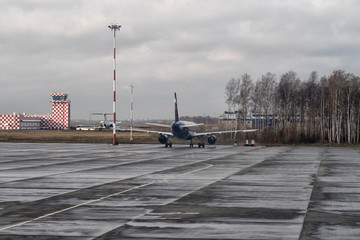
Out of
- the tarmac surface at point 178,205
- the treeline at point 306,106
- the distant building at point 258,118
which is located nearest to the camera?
the tarmac surface at point 178,205

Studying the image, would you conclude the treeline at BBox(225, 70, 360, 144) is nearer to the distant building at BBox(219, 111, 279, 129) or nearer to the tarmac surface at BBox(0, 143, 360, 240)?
the distant building at BBox(219, 111, 279, 129)

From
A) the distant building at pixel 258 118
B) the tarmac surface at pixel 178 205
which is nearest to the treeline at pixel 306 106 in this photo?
the distant building at pixel 258 118

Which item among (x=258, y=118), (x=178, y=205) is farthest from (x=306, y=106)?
(x=178, y=205)

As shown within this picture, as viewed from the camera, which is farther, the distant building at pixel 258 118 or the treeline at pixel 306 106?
the distant building at pixel 258 118

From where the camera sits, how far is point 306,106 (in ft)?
387

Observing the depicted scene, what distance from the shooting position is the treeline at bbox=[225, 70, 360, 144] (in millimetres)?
98306

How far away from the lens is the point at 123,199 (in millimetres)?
20688

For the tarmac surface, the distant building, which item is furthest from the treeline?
the tarmac surface

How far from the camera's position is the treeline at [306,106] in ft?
323

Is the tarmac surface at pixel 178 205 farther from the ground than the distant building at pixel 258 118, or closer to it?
closer to it

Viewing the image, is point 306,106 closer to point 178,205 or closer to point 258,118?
point 258,118

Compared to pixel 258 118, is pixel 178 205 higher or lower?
lower

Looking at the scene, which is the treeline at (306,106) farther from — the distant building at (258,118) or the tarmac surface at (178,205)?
the tarmac surface at (178,205)

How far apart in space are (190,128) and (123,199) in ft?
162
